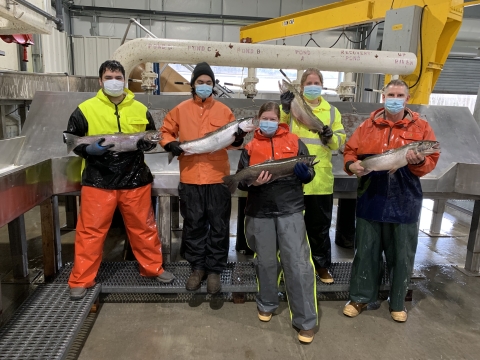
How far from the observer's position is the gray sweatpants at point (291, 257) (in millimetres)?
2174

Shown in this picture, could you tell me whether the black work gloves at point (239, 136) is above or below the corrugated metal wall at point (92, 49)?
below

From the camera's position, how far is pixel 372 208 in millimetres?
2336

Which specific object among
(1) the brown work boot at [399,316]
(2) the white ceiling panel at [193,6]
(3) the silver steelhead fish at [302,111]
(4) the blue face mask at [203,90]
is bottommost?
(1) the brown work boot at [399,316]

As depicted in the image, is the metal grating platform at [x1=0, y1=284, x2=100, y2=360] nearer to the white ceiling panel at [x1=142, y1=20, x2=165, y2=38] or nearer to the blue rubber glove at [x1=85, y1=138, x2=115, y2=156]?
the blue rubber glove at [x1=85, y1=138, x2=115, y2=156]

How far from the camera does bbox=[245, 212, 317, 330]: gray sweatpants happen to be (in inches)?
85.6

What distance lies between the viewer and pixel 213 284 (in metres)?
2.48

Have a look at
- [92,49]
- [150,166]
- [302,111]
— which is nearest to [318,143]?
[302,111]

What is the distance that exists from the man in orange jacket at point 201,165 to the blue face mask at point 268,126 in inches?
8.2

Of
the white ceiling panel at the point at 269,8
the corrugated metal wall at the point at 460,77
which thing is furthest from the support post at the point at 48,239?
the corrugated metal wall at the point at 460,77

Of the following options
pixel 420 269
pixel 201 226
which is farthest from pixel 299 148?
pixel 420 269

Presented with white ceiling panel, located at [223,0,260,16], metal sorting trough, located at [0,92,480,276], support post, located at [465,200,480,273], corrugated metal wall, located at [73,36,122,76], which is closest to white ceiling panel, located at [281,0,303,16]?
white ceiling panel, located at [223,0,260,16]

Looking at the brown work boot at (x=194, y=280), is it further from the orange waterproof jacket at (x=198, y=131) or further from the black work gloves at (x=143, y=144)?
the black work gloves at (x=143, y=144)

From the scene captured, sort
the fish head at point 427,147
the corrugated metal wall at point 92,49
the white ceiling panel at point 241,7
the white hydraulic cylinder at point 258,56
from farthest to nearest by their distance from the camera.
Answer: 1. the white ceiling panel at point 241,7
2. the corrugated metal wall at point 92,49
3. the white hydraulic cylinder at point 258,56
4. the fish head at point 427,147

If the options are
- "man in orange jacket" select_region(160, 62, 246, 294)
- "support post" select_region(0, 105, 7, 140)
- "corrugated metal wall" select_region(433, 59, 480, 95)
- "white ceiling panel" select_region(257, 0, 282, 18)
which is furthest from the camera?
"corrugated metal wall" select_region(433, 59, 480, 95)
